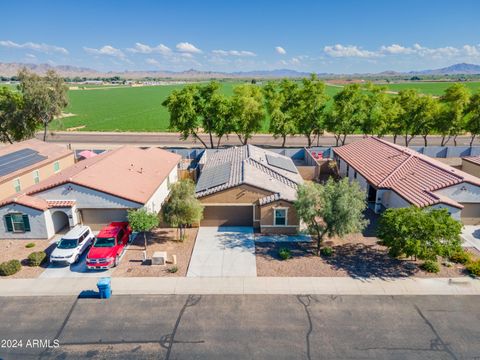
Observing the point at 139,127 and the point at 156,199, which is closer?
the point at 156,199

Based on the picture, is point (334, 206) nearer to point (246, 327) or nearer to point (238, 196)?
point (238, 196)

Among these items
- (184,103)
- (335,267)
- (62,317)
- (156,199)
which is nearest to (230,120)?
(184,103)

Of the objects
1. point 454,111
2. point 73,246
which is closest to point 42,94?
point 73,246

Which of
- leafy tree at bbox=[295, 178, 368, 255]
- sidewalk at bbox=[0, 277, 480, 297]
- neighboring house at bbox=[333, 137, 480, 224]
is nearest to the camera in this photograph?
sidewalk at bbox=[0, 277, 480, 297]

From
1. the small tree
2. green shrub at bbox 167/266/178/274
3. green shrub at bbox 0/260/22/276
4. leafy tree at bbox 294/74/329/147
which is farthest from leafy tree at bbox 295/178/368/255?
leafy tree at bbox 294/74/329/147

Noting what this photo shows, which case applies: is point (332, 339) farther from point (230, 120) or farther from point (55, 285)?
point (230, 120)

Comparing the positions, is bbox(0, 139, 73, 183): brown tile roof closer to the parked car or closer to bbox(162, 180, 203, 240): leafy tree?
the parked car

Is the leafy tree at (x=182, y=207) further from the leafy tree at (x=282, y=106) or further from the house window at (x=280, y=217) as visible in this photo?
the leafy tree at (x=282, y=106)
